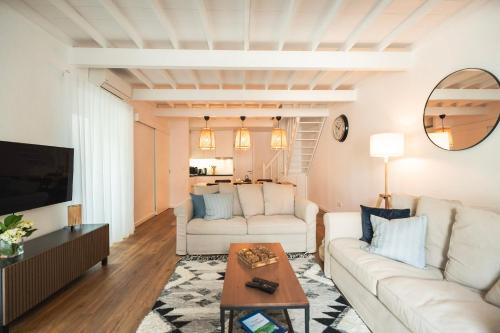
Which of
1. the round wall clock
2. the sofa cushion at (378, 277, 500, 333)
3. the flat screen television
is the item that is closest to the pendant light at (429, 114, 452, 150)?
the sofa cushion at (378, 277, 500, 333)

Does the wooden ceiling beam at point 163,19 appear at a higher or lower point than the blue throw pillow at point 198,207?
higher

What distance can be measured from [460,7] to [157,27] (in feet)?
9.86

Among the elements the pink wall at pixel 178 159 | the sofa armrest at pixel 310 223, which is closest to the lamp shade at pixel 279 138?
the sofa armrest at pixel 310 223

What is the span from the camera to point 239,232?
3.37 m

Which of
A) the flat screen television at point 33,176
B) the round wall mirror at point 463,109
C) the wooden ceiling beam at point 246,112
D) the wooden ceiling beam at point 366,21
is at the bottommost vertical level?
the flat screen television at point 33,176

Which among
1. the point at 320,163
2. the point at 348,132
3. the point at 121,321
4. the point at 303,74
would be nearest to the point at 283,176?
the point at 320,163

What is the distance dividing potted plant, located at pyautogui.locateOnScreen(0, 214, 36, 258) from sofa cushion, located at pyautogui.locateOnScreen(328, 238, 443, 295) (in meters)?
2.73

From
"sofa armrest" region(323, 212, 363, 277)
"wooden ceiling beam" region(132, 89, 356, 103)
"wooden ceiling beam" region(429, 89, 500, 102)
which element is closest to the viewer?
"wooden ceiling beam" region(429, 89, 500, 102)

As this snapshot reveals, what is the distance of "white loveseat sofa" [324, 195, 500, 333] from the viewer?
1.35 m

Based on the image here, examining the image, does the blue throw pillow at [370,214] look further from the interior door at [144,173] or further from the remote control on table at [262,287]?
the interior door at [144,173]

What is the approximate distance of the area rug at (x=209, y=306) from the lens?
6.23 feet

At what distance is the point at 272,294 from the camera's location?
5.19 feet

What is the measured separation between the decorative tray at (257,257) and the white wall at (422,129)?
1.98 m

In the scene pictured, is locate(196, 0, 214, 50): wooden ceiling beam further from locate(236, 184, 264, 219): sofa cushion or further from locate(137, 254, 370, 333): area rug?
locate(137, 254, 370, 333): area rug
